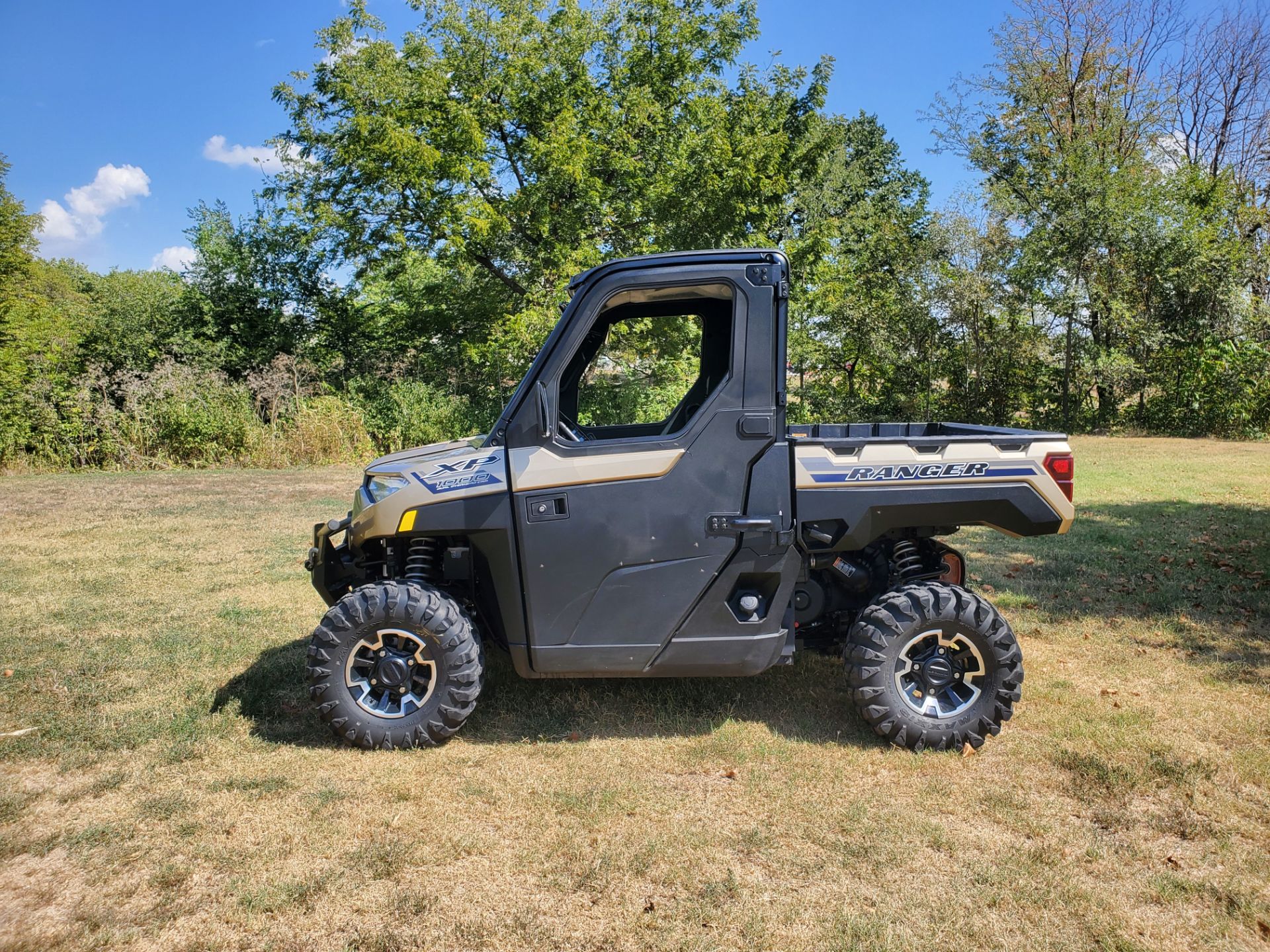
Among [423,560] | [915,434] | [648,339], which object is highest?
[648,339]

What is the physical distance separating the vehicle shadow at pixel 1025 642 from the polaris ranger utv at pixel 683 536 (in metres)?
0.44

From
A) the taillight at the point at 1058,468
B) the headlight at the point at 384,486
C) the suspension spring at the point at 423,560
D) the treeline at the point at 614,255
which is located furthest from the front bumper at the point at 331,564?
the treeline at the point at 614,255

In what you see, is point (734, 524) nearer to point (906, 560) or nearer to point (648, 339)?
point (906, 560)

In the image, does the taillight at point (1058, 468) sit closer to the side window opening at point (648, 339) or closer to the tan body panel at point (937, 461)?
the tan body panel at point (937, 461)

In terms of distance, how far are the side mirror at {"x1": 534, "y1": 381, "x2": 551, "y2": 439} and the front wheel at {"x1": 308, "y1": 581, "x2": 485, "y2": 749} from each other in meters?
0.97

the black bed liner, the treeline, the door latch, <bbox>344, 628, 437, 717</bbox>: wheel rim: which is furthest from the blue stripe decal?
the treeline

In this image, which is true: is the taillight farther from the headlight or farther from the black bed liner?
the headlight

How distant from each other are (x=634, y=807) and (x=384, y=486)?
1.93m

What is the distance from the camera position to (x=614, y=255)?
20.5 m

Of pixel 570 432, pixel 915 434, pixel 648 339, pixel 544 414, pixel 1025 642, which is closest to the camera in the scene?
pixel 544 414

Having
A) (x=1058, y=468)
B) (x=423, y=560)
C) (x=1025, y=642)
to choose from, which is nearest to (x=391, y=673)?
(x=423, y=560)

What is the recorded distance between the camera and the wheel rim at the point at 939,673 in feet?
13.8

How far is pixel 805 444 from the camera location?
161 inches

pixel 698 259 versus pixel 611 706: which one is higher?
pixel 698 259
